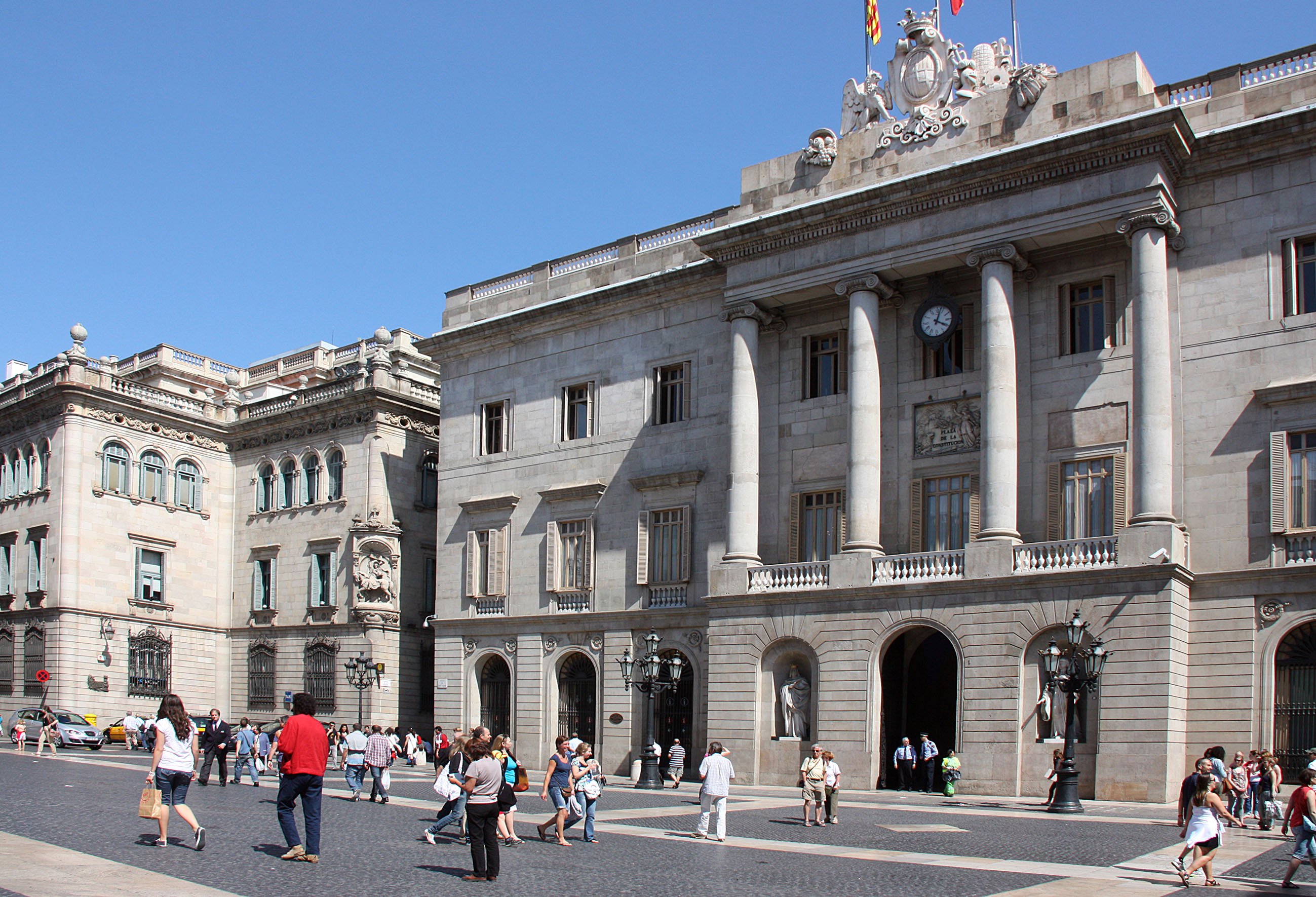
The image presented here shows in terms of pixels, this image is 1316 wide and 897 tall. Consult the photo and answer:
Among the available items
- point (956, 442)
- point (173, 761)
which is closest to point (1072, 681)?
point (956, 442)

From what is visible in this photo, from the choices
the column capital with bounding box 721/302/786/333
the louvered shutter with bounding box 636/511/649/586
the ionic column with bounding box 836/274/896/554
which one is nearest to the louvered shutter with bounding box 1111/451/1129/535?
the ionic column with bounding box 836/274/896/554

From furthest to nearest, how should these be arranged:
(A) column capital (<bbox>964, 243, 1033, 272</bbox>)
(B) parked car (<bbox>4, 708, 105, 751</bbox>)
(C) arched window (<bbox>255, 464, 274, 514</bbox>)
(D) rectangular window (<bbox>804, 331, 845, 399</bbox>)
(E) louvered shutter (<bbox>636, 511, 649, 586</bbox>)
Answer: (C) arched window (<bbox>255, 464, 274, 514</bbox>)
(B) parked car (<bbox>4, 708, 105, 751</bbox>)
(E) louvered shutter (<bbox>636, 511, 649, 586</bbox>)
(D) rectangular window (<bbox>804, 331, 845, 399</bbox>)
(A) column capital (<bbox>964, 243, 1033, 272</bbox>)

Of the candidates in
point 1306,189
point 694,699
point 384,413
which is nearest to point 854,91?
point 1306,189

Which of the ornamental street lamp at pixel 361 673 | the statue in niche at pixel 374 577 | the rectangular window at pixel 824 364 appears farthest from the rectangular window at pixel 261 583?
the rectangular window at pixel 824 364

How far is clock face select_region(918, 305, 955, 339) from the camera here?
35.0 meters

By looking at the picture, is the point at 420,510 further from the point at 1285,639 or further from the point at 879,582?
the point at 1285,639

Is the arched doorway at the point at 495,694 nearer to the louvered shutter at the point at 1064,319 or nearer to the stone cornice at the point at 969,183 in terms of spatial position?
the stone cornice at the point at 969,183

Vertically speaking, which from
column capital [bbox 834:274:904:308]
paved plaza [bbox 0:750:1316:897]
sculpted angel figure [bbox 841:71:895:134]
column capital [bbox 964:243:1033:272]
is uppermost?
sculpted angel figure [bbox 841:71:895:134]

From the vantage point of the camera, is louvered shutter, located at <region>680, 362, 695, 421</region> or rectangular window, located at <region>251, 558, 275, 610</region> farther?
rectangular window, located at <region>251, 558, 275, 610</region>

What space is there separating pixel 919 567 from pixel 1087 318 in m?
7.57

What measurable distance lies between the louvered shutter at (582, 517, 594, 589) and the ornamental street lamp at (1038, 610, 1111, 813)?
15.9 m

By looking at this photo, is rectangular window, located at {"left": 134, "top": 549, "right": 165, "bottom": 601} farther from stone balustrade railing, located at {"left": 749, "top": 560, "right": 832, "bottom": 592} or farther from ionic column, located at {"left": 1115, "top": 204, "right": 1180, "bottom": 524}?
ionic column, located at {"left": 1115, "top": 204, "right": 1180, "bottom": 524}

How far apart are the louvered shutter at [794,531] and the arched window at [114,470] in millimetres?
29463

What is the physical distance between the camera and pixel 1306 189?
99.3 feet
